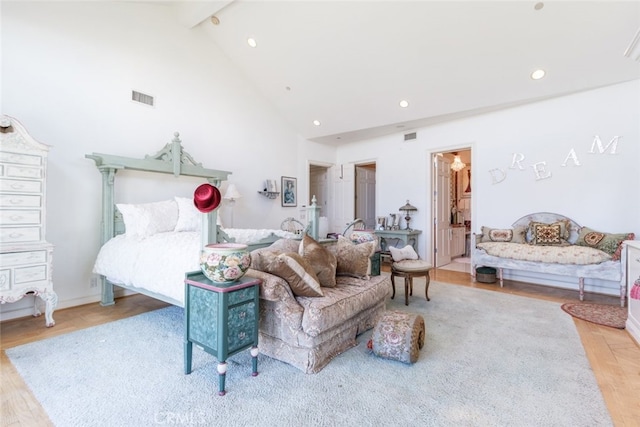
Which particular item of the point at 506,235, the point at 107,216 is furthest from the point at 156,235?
the point at 506,235

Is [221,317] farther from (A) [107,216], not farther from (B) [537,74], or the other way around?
(B) [537,74]

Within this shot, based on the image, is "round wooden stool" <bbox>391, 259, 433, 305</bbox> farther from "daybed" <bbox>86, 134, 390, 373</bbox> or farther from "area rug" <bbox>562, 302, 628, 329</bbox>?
"area rug" <bbox>562, 302, 628, 329</bbox>

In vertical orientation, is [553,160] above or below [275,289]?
above

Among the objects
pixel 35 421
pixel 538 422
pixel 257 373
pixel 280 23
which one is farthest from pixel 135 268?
pixel 280 23

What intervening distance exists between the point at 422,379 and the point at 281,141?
518 cm

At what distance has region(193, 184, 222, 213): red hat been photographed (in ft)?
6.80

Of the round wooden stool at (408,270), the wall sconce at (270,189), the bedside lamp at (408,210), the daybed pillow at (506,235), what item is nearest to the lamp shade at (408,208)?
the bedside lamp at (408,210)

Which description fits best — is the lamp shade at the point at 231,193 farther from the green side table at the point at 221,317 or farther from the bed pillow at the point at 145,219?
the green side table at the point at 221,317

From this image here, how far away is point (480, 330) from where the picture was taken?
2885 millimetres

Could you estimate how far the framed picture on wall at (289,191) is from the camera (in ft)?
20.7

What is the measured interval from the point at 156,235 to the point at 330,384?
2533mm

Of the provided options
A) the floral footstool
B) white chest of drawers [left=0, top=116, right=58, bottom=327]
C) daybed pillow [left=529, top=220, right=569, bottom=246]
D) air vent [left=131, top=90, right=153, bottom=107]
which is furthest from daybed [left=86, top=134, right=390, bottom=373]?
daybed pillow [left=529, top=220, right=569, bottom=246]

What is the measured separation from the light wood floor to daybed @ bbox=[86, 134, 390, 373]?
0.38 m

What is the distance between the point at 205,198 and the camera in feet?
6.79
